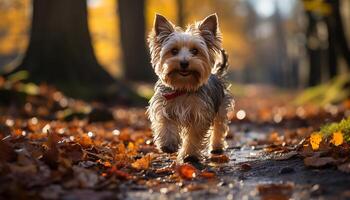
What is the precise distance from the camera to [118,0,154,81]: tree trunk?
27.8 metres

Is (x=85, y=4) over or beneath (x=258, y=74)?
over

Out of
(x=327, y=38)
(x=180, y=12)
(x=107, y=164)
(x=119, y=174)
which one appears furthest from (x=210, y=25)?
(x=180, y=12)

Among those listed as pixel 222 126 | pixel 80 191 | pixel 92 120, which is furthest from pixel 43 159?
pixel 92 120

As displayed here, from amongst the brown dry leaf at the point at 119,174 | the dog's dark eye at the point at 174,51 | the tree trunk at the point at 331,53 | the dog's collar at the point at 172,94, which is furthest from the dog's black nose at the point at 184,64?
the tree trunk at the point at 331,53

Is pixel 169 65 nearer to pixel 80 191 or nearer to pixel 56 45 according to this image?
pixel 80 191

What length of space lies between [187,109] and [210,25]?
51.2 inches

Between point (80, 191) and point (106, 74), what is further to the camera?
point (106, 74)

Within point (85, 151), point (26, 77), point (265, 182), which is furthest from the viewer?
point (26, 77)

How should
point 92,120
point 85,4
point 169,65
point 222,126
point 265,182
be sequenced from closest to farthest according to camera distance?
1. point 265,182
2. point 169,65
3. point 222,126
4. point 92,120
5. point 85,4

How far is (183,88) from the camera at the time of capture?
7.35m

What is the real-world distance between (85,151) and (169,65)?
1.55 meters

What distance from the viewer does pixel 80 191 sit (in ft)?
15.9

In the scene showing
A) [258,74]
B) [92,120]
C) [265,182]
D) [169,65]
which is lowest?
[258,74]

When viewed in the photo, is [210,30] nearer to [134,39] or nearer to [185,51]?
[185,51]
